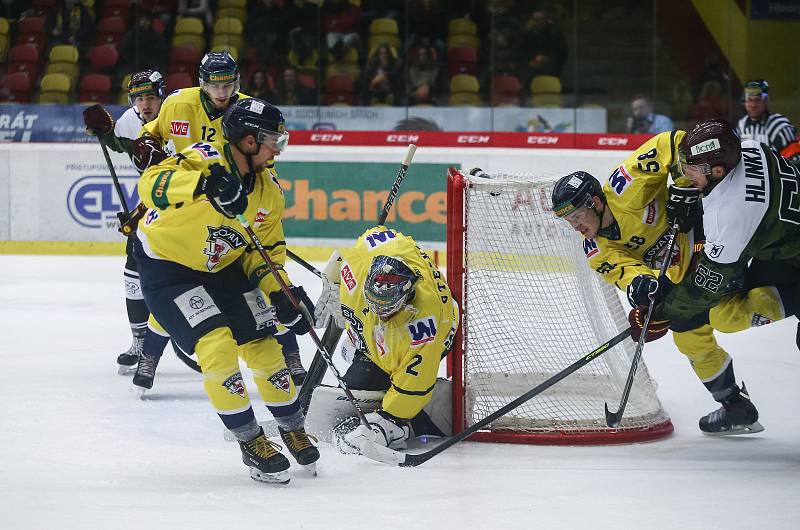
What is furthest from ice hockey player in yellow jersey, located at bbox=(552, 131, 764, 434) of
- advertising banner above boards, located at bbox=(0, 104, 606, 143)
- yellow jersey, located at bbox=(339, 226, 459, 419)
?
advertising banner above boards, located at bbox=(0, 104, 606, 143)

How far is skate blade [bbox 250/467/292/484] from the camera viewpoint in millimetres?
3221

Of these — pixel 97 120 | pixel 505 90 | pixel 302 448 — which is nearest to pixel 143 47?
pixel 505 90

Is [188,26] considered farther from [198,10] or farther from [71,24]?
[71,24]

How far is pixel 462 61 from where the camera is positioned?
8.91m

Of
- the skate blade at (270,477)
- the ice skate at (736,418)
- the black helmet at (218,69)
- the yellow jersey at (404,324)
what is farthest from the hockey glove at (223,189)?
the ice skate at (736,418)

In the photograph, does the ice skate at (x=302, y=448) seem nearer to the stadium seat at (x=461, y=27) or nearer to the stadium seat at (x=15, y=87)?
the stadium seat at (x=461, y=27)

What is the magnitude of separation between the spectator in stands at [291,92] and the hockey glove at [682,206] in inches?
210

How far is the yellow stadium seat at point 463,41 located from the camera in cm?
890

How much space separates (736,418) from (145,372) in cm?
209

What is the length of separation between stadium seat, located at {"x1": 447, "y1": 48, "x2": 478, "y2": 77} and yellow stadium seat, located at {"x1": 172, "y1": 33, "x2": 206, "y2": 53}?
1.97 meters

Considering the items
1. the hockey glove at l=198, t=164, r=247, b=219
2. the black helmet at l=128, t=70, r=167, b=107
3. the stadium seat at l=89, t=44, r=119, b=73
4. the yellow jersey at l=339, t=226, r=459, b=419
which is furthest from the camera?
the stadium seat at l=89, t=44, r=119, b=73

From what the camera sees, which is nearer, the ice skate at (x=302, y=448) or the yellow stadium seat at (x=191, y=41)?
the ice skate at (x=302, y=448)

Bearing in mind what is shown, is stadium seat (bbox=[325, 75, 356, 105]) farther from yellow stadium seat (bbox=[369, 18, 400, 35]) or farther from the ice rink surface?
the ice rink surface

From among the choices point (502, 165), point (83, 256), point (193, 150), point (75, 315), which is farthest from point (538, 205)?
point (83, 256)
